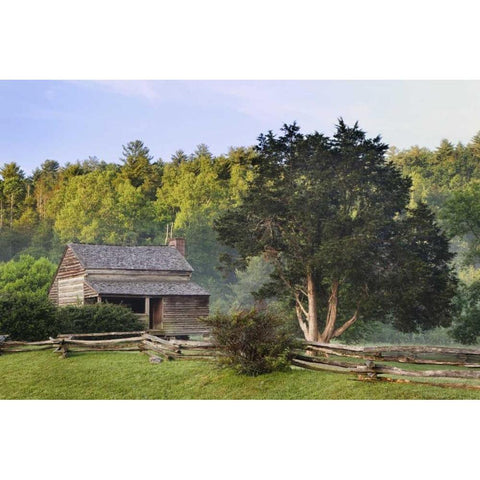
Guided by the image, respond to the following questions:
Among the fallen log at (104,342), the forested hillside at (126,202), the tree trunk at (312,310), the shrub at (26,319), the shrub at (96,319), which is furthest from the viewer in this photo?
the forested hillside at (126,202)

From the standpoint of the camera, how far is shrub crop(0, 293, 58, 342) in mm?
24078

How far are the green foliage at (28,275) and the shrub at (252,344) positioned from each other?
21.7m

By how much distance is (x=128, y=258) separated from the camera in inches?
1315

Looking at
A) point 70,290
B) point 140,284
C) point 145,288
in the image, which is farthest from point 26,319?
point 70,290

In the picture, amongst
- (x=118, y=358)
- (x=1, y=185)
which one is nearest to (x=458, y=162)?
(x=118, y=358)

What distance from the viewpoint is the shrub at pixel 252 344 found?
16984 millimetres

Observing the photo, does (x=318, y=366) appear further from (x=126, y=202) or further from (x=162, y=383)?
(x=126, y=202)

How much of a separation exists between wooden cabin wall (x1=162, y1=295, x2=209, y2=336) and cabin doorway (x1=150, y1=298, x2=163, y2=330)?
340 mm

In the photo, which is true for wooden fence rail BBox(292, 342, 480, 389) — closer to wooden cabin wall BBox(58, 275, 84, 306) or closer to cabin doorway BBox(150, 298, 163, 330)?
cabin doorway BBox(150, 298, 163, 330)

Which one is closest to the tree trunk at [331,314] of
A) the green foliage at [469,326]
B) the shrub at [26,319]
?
the green foliage at [469,326]

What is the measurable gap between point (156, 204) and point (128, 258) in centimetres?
729

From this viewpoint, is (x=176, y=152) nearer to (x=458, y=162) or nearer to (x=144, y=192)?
(x=144, y=192)

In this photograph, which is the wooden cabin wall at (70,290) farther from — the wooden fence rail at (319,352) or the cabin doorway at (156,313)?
the wooden fence rail at (319,352)

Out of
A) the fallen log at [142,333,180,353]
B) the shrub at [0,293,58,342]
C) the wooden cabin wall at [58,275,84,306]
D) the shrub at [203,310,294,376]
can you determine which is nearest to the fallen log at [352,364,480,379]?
the shrub at [203,310,294,376]
